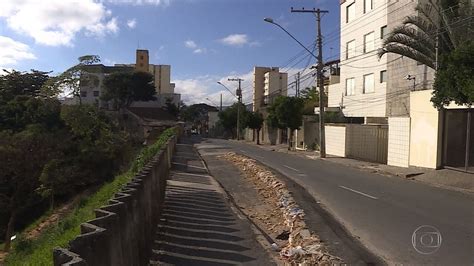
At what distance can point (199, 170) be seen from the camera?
1103 inches

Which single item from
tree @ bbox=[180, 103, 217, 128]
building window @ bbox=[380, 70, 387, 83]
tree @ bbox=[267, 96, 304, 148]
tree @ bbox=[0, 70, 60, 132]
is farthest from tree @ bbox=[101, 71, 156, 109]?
building window @ bbox=[380, 70, 387, 83]

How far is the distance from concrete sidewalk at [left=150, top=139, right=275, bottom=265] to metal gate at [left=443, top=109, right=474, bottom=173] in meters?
11.1

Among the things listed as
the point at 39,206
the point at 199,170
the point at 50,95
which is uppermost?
the point at 50,95

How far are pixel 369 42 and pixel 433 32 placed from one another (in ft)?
52.7

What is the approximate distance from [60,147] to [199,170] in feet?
53.1

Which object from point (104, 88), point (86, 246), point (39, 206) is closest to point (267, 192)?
point (86, 246)

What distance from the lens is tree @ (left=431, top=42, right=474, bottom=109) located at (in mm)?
16859

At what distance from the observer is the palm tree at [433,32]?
72.0 feet

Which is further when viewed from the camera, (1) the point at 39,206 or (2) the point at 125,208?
(1) the point at 39,206

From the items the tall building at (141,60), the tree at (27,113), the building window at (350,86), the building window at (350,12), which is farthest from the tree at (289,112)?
the tall building at (141,60)

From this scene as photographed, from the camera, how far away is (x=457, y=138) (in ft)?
74.9

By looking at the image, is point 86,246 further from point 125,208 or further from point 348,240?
point 348,240

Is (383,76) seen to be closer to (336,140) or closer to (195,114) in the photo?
(336,140)

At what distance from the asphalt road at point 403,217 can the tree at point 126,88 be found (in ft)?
230
